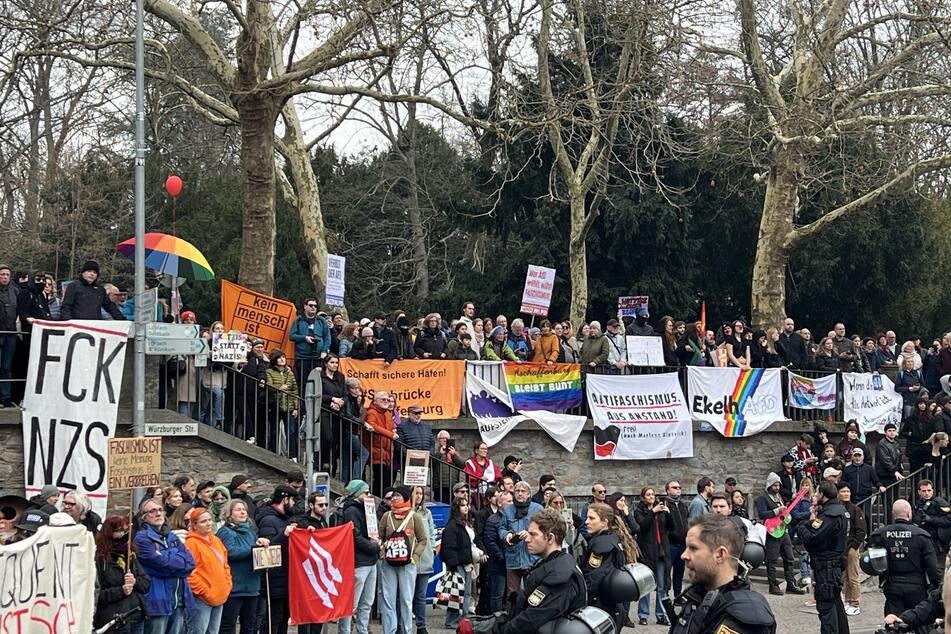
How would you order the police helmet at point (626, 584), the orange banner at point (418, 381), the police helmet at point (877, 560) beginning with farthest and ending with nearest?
the orange banner at point (418, 381) < the police helmet at point (877, 560) < the police helmet at point (626, 584)

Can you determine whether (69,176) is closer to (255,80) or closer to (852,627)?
(255,80)

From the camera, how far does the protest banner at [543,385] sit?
839 inches

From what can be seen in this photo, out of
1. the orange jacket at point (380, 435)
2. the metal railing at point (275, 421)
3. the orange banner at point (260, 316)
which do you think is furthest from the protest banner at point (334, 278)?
the orange jacket at point (380, 435)

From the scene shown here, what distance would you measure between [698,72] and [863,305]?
11461 mm

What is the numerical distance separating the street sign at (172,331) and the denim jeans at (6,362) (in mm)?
2107

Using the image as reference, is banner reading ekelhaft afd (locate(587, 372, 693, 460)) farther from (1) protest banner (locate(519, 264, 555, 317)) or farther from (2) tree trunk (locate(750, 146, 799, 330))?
(2) tree trunk (locate(750, 146, 799, 330))

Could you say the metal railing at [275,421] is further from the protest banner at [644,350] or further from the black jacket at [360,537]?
the protest banner at [644,350]

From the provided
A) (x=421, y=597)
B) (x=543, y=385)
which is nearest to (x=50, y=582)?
(x=421, y=597)

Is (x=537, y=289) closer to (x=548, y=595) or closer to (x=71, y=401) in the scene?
(x=71, y=401)

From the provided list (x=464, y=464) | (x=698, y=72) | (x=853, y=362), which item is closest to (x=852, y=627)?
(x=464, y=464)

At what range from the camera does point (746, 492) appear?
24188mm

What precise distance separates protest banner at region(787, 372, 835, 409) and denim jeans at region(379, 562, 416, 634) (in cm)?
1171

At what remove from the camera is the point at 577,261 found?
2952cm

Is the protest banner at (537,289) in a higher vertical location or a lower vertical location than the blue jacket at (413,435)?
higher
